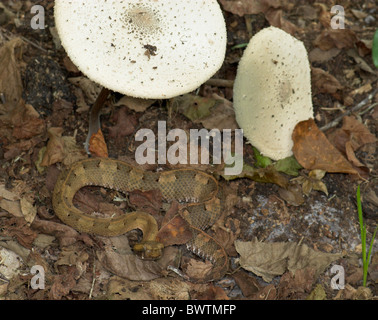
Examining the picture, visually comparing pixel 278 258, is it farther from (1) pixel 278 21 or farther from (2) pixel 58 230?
(1) pixel 278 21

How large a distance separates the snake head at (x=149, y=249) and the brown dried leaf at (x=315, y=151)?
179cm

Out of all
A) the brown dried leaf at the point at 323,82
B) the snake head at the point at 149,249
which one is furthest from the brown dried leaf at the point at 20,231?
the brown dried leaf at the point at 323,82

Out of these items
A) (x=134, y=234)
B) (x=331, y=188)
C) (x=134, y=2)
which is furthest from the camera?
(x=331, y=188)

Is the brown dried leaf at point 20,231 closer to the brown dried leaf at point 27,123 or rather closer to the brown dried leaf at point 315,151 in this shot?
the brown dried leaf at point 27,123

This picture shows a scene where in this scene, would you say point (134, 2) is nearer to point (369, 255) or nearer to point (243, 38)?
point (243, 38)

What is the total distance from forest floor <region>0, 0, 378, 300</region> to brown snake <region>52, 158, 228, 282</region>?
0.11 meters

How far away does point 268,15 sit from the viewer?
570 centimetres

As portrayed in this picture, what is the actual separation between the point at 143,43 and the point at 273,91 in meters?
1.55

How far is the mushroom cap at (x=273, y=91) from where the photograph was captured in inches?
190

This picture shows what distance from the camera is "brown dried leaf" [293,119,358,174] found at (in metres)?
4.94

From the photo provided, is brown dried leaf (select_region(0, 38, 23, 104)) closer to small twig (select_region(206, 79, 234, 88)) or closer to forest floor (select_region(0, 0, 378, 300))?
forest floor (select_region(0, 0, 378, 300))

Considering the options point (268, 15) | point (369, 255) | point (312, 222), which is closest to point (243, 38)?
point (268, 15)

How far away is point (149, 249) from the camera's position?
4156mm

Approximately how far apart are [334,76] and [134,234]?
3.00m
